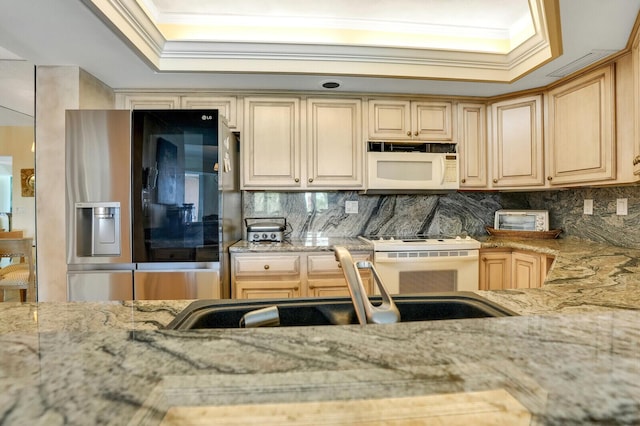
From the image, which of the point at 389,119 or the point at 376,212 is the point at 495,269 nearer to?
the point at 376,212

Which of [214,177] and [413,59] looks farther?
[413,59]

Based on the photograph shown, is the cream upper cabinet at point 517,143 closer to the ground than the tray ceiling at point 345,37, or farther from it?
closer to the ground

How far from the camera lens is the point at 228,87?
254 cm

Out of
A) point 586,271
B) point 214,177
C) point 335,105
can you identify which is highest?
point 335,105

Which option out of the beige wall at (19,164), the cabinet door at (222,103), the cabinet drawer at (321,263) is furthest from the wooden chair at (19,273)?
the cabinet drawer at (321,263)

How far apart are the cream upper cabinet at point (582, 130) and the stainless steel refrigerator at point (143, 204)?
2498 mm

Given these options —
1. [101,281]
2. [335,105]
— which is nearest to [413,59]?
[335,105]

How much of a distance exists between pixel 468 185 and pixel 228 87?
Answer: 2.20m

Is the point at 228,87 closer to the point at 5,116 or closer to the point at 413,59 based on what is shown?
the point at 413,59

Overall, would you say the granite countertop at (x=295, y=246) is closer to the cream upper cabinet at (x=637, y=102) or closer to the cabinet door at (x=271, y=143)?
the cabinet door at (x=271, y=143)

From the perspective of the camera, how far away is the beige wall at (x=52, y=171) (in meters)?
2.14

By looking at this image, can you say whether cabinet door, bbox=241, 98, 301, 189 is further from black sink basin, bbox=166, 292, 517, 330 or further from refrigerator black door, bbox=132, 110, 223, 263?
black sink basin, bbox=166, 292, 517, 330

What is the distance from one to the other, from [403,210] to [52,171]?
277 cm

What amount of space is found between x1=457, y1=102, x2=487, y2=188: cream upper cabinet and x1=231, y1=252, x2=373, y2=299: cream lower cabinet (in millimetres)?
1235
